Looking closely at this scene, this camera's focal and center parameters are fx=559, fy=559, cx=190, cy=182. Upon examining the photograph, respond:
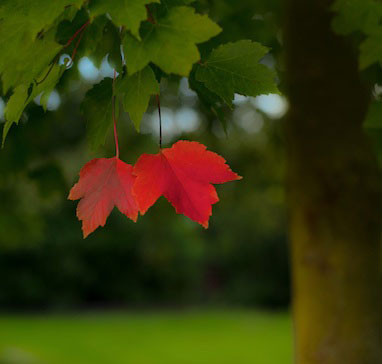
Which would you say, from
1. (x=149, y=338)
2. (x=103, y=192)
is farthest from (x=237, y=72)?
(x=149, y=338)

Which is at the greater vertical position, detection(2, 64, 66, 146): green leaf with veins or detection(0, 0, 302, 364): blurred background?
detection(2, 64, 66, 146): green leaf with veins

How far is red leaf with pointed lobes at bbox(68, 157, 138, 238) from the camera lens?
2.87 ft

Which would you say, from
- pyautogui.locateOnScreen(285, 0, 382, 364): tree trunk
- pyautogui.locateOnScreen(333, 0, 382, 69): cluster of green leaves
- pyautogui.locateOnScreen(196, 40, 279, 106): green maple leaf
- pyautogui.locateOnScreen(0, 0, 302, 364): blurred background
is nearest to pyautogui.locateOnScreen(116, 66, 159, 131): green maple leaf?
pyautogui.locateOnScreen(196, 40, 279, 106): green maple leaf

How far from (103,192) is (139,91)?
175 millimetres

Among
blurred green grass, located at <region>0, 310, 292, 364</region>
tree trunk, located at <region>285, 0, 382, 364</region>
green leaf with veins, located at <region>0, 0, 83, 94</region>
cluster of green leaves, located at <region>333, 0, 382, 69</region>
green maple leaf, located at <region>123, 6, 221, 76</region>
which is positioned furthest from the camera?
blurred green grass, located at <region>0, 310, 292, 364</region>

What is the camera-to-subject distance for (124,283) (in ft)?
50.5

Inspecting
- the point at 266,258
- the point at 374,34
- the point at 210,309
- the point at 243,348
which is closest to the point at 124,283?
the point at 210,309

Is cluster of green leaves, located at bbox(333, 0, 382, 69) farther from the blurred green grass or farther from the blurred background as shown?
the blurred green grass

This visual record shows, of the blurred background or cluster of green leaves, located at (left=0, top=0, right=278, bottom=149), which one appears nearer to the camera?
cluster of green leaves, located at (left=0, top=0, right=278, bottom=149)

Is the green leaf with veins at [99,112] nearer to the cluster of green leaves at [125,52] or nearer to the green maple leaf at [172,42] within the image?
the cluster of green leaves at [125,52]

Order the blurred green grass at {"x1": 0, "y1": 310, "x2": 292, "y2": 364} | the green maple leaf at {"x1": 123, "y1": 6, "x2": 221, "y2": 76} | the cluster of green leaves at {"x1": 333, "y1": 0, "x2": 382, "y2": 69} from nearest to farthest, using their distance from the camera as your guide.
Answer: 1. the green maple leaf at {"x1": 123, "y1": 6, "x2": 221, "y2": 76}
2. the cluster of green leaves at {"x1": 333, "y1": 0, "x2": 382, "y2": 69}
3. the blurred green grass at {"x1": 0, "y1": 310, "x2": 292, "y2": 364}

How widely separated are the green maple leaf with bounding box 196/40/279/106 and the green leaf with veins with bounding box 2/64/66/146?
242mm

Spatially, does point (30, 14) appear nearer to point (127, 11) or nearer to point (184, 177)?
point (127, 11)

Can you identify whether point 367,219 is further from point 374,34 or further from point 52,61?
point 52,61
